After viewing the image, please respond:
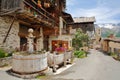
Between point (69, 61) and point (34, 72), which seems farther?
point (69, 61)

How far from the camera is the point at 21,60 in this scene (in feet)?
36.3

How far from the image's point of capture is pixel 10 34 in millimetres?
16312

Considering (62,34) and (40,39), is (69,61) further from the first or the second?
(62,34)

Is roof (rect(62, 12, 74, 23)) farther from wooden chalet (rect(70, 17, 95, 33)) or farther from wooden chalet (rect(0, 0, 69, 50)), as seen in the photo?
wooden chalet (rect(70, 17, 95, 33))

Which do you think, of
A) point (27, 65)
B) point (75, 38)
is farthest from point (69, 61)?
point (75, 38)

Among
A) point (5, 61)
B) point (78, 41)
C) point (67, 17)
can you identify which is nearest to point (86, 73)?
point (5, 61)

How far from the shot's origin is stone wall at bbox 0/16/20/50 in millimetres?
15156

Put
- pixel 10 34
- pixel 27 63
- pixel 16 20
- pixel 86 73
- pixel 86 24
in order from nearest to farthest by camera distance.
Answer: pixel 27 63 → pixel 86 73 → pixel 10 34 → pixel 16 20 → pixel 86 24

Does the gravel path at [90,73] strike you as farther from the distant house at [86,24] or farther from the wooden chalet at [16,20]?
the distant house at [86,24]

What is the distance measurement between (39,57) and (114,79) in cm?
528

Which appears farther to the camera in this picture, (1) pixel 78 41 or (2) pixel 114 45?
(2) pixel 114 45

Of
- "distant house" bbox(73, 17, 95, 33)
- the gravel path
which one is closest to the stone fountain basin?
the gravel path

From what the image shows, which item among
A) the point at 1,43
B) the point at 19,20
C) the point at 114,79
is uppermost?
the point at 19,20

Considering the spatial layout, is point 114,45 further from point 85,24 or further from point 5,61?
point 5,61
